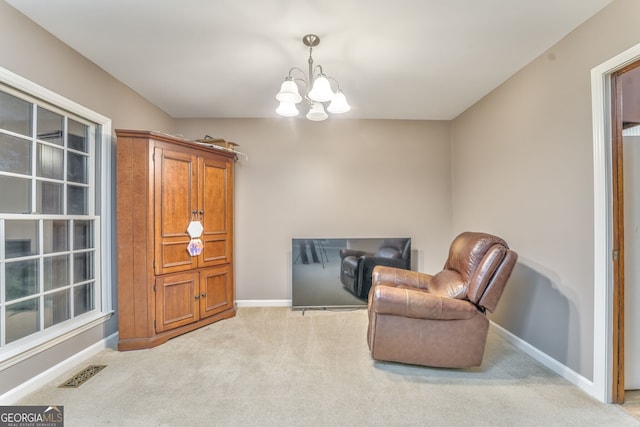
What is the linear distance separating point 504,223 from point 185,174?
3164 millimetres

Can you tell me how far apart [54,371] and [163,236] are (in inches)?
47.3

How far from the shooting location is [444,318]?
6.93 ft

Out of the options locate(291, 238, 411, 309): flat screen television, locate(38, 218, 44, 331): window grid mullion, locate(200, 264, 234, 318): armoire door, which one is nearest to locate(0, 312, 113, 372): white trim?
locate(38, 218, 44, 331): window grid mullion

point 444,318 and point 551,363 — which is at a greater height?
point 444,318

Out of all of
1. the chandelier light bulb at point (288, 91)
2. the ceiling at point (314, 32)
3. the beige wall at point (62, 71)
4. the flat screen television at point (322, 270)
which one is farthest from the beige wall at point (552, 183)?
the beige wall at point (62, 71)

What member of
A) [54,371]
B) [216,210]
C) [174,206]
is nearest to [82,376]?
[54,371]

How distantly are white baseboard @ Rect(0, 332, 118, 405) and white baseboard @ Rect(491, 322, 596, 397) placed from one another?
3623mm

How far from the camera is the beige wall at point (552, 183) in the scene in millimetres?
1945

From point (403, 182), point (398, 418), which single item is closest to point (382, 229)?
point (403, 182)

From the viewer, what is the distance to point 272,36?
2109mm

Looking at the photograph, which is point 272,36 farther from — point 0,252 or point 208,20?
point 0,252

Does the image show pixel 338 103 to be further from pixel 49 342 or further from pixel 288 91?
pixel 49 342

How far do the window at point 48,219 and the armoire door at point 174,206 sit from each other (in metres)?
0.47

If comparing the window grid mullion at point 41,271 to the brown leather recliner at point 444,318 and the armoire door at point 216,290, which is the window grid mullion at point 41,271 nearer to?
the armoire door at point 216,290
